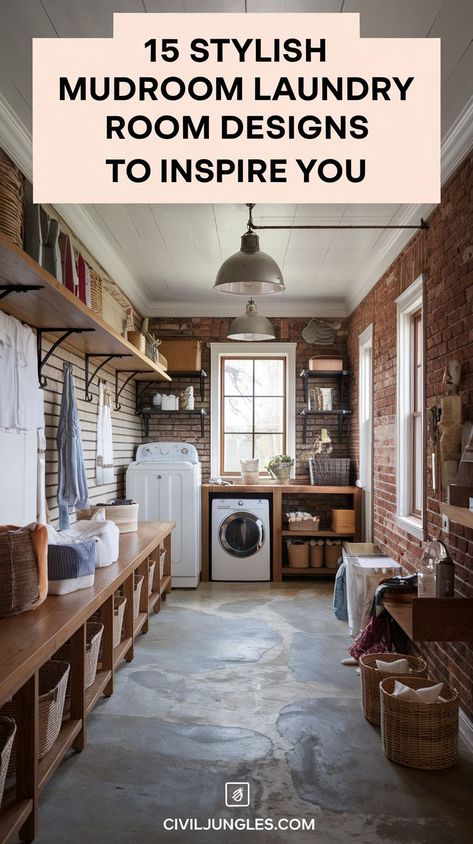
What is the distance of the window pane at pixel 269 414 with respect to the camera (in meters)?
7.23

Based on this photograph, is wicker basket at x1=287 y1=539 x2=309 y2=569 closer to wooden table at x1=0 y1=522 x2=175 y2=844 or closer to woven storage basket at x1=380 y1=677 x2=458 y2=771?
wooden table at x1=0 y1=522 x2=175 y2=844

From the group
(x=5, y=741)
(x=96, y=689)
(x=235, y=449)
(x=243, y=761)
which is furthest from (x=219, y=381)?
(x=5, y=741)

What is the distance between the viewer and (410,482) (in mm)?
4570

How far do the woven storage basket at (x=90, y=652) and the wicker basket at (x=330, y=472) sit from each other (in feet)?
12.4

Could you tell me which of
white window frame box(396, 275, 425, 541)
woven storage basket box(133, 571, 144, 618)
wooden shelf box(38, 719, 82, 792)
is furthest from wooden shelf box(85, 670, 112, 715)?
white window frame box(396, 275, 425, 541)

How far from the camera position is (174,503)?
6.14 meters

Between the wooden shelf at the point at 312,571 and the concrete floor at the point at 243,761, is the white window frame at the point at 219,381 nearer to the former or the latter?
the wooden shelf at the point at 312,571

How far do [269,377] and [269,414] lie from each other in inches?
16.1

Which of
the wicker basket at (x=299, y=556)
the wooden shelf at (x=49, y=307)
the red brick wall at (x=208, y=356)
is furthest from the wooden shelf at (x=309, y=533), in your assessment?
the wooden shelf at (x=49, y=307)

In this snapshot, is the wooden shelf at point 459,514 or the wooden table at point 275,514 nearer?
the wooden shelf at point 459,514

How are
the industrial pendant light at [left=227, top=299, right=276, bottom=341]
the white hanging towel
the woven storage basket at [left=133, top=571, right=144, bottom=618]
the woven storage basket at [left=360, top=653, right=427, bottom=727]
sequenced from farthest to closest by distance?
1. the industrial pendant light at [left=227, top=299, right=276, bottom=341]
2. the white hanging towel
3. the woven storage basket at [left=133, top=571, right=144, bottom=618]
4. the woven storage basket at [left=360, top=653, right=427, bottom=727]

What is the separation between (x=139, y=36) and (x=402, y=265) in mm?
2900

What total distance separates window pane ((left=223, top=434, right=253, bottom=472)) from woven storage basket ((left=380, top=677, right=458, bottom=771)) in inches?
179

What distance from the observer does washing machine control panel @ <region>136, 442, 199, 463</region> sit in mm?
6473
